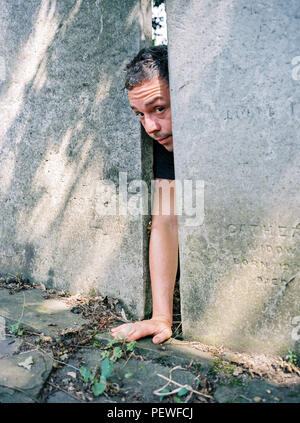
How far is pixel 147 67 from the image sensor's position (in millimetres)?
2209

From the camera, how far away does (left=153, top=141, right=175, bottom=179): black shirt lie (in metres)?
2.53

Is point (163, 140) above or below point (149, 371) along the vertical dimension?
above

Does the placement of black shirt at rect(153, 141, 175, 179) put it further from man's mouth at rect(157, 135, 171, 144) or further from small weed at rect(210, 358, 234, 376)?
small weed at rect(210, 358, 234, 376)

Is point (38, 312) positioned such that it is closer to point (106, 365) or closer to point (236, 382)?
point (106, 365)

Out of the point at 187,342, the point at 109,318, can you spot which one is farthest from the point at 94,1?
the point at 187,342

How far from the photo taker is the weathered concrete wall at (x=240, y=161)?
1843 mm

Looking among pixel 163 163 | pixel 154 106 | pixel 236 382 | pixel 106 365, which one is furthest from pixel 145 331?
pixel 154 106

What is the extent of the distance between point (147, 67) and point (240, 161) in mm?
856

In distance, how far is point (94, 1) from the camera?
2.53 metres

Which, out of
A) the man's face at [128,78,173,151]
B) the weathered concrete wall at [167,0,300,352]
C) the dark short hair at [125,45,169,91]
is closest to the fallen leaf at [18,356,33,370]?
the weathered concrete wall at [167,0,300,352]

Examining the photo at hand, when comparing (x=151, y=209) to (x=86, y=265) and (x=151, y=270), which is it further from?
(x=86, y=265)

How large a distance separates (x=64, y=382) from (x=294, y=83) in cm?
197

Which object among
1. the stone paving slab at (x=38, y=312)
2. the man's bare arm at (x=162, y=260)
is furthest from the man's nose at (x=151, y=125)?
the stone paving slab at (x=38, y=312)

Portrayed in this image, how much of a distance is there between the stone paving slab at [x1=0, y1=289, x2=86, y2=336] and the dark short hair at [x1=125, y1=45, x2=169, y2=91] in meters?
1.63
